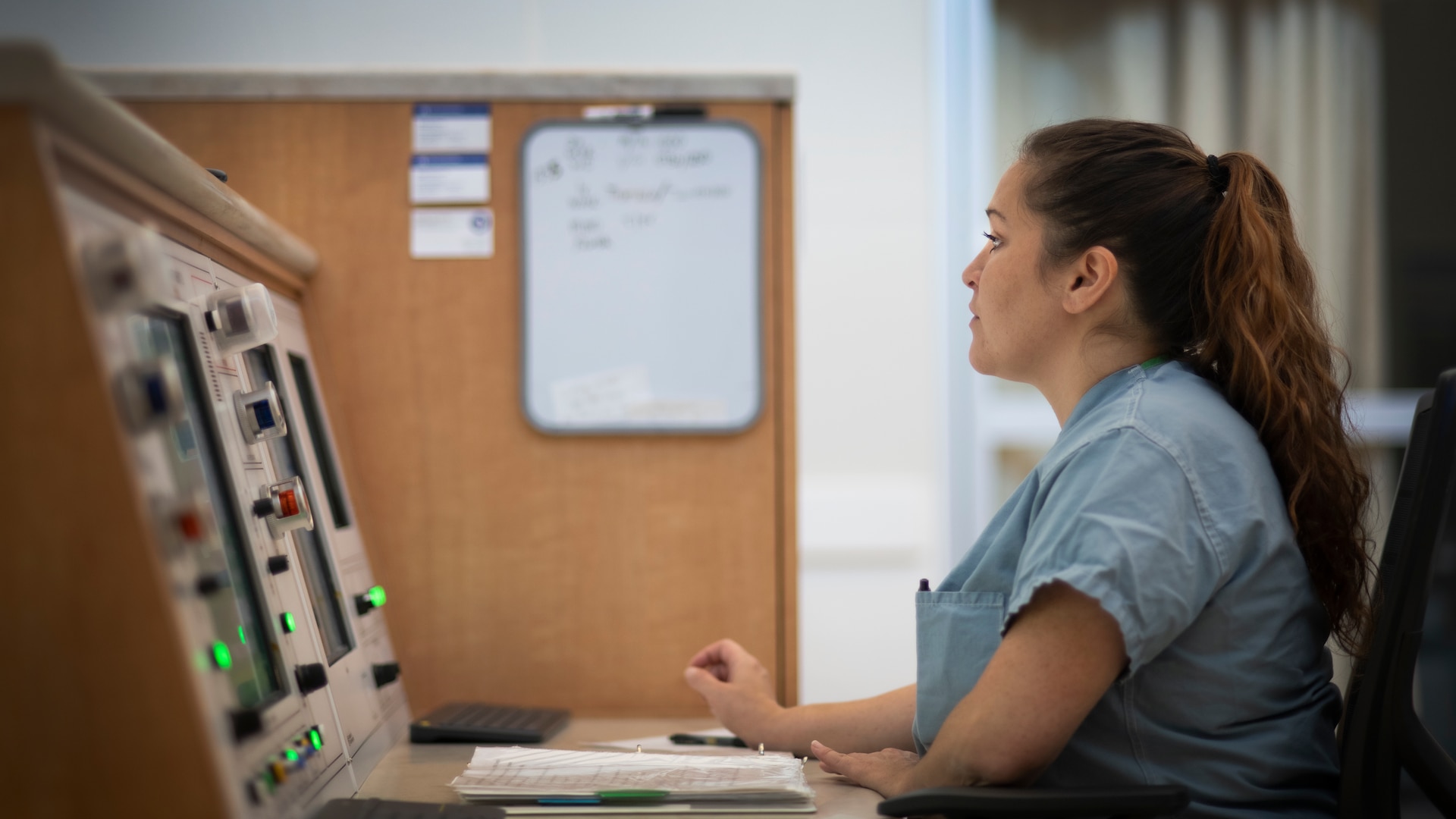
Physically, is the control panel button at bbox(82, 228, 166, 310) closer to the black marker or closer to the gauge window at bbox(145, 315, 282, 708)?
the gauge window at bbox(145, 315, 282, 708)

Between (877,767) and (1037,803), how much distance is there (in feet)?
0.79

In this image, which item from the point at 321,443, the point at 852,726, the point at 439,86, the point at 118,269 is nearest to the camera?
the point at 118,269

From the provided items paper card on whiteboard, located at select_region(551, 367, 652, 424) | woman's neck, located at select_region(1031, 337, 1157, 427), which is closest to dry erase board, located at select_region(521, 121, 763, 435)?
paper card on whiteboard, located at select_region(551, 367, 652, 424)

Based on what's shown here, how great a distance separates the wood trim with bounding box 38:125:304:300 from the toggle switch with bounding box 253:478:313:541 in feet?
0.81

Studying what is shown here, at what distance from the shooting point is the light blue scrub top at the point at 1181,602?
0.86 metres

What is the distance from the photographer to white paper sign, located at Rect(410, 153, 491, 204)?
151 centimetres

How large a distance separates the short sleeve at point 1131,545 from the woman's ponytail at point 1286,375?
0.16m

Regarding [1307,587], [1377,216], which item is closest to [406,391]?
[1307,587]

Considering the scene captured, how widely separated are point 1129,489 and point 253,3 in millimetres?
2639

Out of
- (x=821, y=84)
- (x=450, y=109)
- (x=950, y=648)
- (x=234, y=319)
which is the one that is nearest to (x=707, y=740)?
(x=950, y=648)

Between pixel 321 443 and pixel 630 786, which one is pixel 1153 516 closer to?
pixel 630 786

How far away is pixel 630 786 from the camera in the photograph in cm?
95

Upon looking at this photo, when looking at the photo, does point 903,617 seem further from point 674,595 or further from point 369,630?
point 369,630

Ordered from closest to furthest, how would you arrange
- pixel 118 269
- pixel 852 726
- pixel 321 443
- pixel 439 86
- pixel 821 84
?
pixel 118 269 → pixel 852 726 → pixel 321 443 → pixel 439 86 → pixel 821 84
